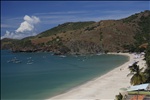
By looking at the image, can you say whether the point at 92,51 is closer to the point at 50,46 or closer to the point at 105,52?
the point at 105,52

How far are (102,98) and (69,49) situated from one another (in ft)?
421

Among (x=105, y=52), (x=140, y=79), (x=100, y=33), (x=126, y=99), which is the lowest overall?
(x=126, y=99)

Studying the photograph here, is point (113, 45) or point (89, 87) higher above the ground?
point (113, 45)

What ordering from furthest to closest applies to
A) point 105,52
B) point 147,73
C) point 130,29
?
point 130,29 < point 105,52 < point 147,73

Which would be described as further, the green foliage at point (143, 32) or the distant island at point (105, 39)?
the distant island at point (105, 39)

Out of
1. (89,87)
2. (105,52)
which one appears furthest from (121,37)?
(89,87)

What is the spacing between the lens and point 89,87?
51875 millimetres

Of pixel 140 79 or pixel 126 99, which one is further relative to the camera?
pixel 140 79

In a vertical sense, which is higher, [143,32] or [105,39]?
[143,32]

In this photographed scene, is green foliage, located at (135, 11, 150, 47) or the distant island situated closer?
green foliage, located at (135, 11, 150, 47)

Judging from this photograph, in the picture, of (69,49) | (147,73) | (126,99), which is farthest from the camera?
(69,49)

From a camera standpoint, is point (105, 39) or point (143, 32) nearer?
point (105, 39)

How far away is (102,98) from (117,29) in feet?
456

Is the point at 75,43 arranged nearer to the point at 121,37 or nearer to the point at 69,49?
the point at 69,49
